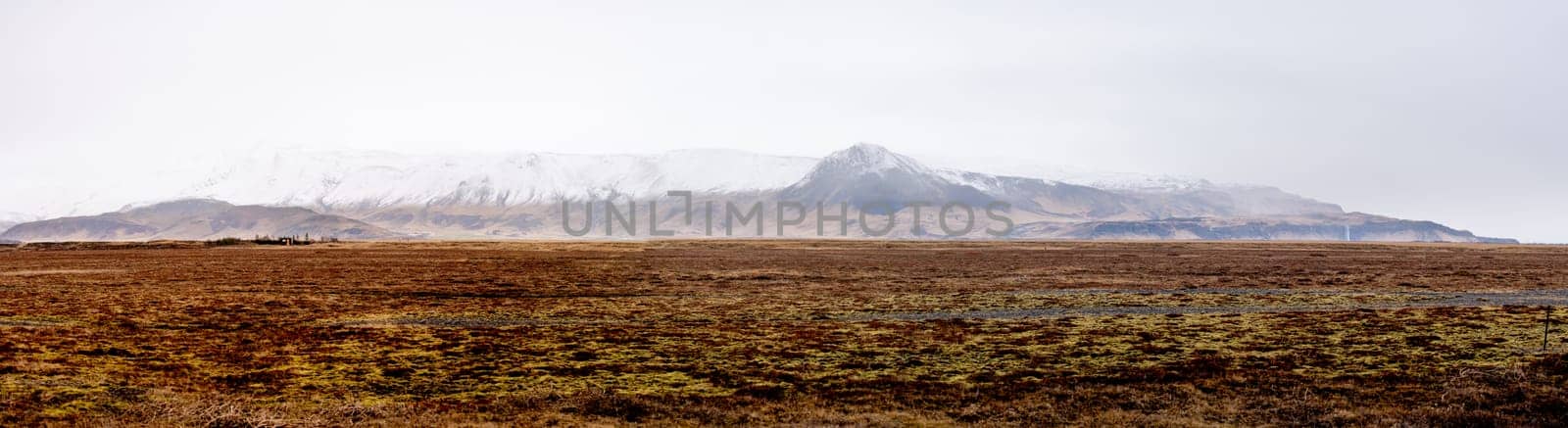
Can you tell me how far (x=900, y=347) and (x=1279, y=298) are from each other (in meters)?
21.6

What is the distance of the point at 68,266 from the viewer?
6875cm

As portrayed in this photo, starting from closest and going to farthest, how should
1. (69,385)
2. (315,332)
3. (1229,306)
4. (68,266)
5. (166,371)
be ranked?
(69,385)
(166,371)
(315,332)
(1229,306)
(68,266)

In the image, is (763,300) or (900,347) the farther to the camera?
(763,300)

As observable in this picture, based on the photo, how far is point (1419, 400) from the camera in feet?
56.6

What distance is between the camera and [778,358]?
73.7 ft

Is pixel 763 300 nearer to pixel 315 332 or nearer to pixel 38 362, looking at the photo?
pixel 315 332

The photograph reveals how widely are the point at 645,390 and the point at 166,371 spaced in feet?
30.8

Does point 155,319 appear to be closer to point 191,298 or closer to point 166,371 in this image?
point 191,298

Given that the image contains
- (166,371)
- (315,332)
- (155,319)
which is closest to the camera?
(166,371)

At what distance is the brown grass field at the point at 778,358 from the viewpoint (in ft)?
54.8

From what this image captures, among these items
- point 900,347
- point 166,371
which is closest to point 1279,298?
point 900,347

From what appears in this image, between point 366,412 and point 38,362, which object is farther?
point 38,362

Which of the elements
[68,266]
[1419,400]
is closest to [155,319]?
[1419,400]

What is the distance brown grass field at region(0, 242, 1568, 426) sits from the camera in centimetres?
1670
